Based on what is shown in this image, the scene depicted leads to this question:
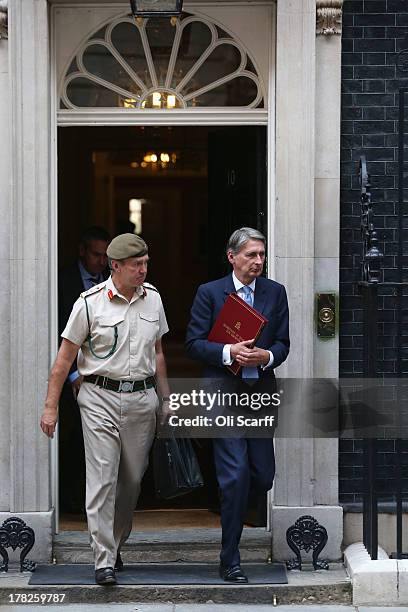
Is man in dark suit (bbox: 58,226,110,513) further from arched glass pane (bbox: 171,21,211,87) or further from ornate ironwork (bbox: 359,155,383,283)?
ornate ironwork (bbox: 359,155,383,283)

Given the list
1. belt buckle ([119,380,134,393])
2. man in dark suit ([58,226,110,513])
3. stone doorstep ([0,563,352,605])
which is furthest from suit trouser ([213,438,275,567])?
man in dark suit ([58,226,110,513])

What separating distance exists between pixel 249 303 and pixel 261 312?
94mm

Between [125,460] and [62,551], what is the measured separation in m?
1.11

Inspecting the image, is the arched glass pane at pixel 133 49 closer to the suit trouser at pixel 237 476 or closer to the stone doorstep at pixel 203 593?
the suit trouser at pixel 237 476

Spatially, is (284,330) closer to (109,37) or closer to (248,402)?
(248,402)

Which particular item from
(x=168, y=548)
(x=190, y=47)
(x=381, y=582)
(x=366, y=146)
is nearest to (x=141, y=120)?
(x=190, y=47)

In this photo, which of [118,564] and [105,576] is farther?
[118,564]

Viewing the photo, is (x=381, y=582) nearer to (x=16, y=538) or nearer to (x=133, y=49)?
(x=16, y=538)

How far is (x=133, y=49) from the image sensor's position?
8133mm

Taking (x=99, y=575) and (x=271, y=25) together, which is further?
(x=271, y=25)

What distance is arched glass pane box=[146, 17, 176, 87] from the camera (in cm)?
812

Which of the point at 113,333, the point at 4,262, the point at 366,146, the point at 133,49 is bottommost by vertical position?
the point at 113,333

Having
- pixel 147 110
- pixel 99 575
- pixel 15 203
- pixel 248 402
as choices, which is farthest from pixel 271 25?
pixel 99 575

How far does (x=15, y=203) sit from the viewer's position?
24.9 ft
